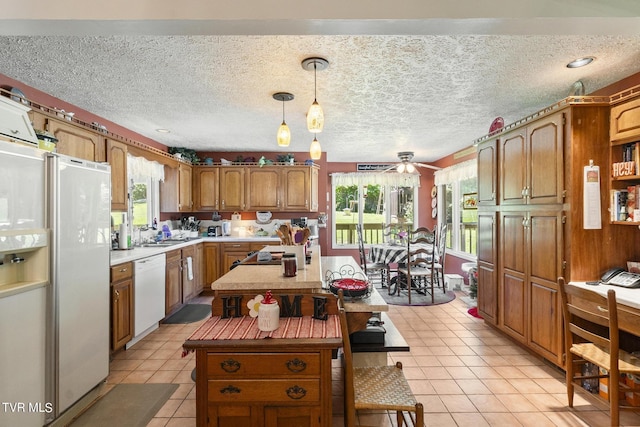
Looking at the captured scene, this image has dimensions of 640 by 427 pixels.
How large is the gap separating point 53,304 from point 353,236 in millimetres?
5858

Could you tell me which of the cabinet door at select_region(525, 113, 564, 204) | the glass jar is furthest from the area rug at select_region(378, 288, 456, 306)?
the glass jar

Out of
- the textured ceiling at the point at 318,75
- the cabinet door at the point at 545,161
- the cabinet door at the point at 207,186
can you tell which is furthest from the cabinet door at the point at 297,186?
the cabinet door at the point at 545,161

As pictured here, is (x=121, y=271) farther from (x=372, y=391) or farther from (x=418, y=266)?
(x=418, y=266)

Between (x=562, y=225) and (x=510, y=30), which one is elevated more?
(x=510, y=30)

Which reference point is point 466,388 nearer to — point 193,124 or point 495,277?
point 495,277

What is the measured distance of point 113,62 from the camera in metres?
2.41

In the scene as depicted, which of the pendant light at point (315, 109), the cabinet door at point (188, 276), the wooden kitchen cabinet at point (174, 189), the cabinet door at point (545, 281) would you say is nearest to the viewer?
the pendant light at point (315, 109)

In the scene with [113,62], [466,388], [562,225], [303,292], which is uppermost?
[113,62]

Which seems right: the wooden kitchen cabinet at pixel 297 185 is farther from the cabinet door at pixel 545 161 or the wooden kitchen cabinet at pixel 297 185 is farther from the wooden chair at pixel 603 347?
the wooden chair at pixel 603 347

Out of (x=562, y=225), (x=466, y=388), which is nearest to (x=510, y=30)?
(x=562, y=225)

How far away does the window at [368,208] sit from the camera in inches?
288

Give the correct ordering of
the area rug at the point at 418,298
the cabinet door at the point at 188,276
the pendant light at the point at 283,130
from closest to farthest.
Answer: the pendant light at the point at 283,130 → the cabinet door at the point at 188,276 → the area rug at the point at 418,298

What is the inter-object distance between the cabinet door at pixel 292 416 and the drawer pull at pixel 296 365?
171 millimetres

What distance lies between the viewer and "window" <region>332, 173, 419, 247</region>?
732cm
